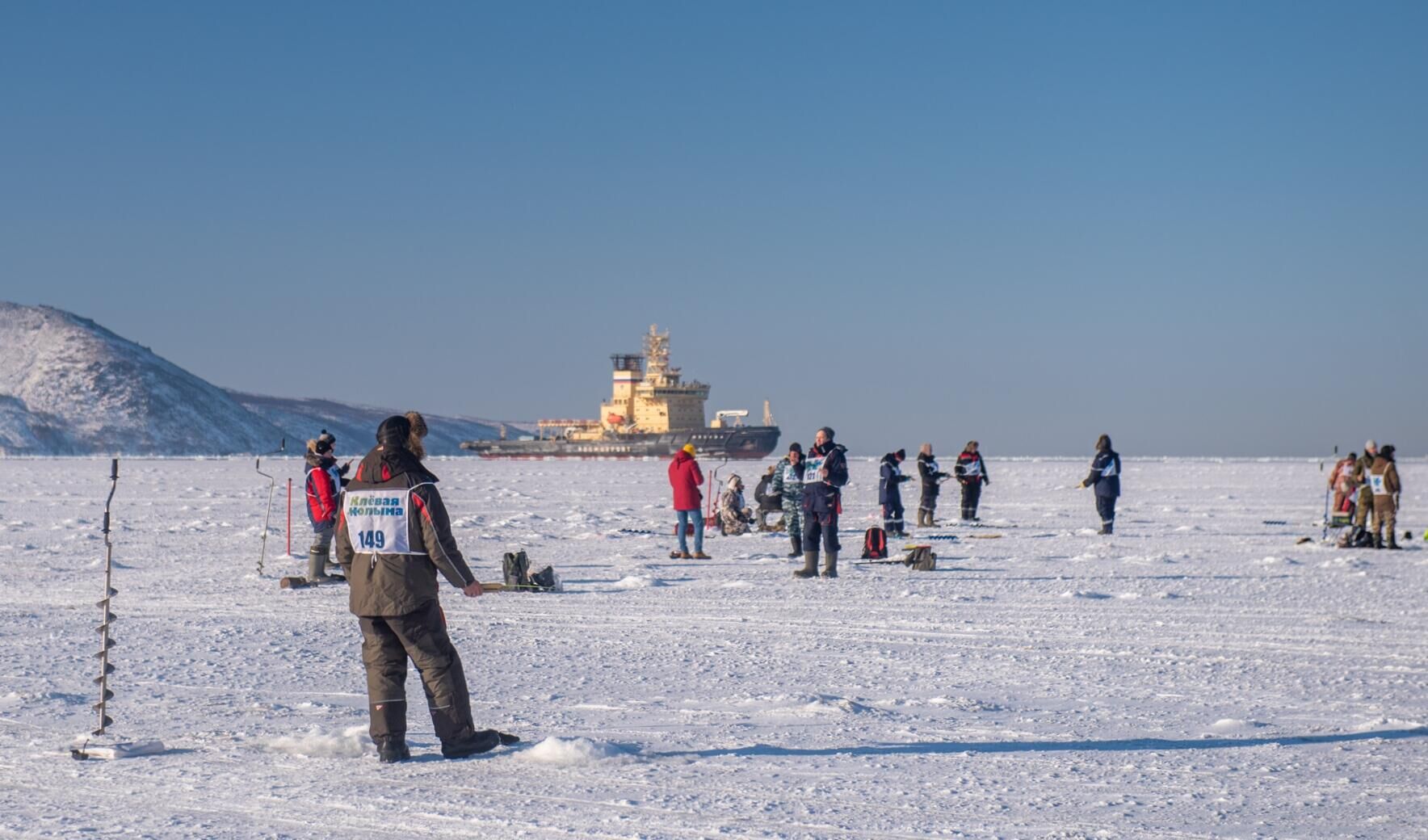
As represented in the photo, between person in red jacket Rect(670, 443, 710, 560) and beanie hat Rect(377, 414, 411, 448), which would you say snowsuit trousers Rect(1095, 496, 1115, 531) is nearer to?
person in red jacket Rect(670, 443, 710, 560)

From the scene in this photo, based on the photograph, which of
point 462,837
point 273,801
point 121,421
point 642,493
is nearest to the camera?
point 462,837

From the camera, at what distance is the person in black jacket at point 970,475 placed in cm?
2497

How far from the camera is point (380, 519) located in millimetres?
6645

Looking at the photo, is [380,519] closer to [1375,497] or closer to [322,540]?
[322,540]

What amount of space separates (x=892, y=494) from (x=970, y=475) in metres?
2.43

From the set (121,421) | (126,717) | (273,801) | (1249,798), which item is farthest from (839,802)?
(121,421)

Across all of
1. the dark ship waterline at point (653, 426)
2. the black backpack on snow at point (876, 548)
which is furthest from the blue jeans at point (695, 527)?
the dark ship waterline at point (653, 426)

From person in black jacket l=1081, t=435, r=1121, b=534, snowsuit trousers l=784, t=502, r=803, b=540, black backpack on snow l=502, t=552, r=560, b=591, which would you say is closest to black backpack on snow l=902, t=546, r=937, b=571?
snowsuit trousers l=784, t=502, r=803, b=540

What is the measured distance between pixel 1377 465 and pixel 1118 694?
12.3 m

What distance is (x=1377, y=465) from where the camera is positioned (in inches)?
761

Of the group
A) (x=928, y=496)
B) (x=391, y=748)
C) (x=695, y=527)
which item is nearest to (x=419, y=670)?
(x=391, y=748)

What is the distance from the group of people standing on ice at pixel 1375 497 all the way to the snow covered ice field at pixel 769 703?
1.66 meters

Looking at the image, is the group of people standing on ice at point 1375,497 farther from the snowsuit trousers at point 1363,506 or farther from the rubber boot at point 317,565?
the rubber boot at point 317,565

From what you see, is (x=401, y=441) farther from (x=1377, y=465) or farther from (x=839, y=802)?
(x=1377, y=465)
